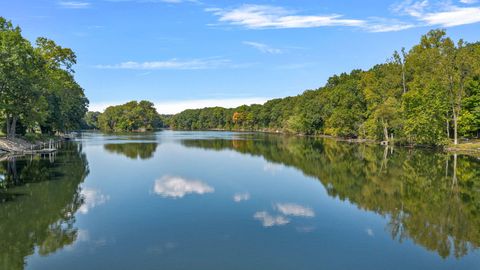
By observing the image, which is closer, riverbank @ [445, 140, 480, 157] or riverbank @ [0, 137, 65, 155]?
riverbank @ [0, 137, 65, 155]

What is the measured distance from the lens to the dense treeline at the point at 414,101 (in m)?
49.6

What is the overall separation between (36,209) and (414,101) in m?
51.0

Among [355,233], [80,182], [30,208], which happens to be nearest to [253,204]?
[355,233]

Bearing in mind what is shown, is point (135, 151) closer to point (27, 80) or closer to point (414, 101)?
Result: point (27, 80)

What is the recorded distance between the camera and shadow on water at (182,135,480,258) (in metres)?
14.0

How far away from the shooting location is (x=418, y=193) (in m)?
21.6

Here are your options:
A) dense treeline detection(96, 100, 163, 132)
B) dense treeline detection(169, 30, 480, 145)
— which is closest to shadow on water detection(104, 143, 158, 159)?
dense treeline detection(169, 30, 480, 145)

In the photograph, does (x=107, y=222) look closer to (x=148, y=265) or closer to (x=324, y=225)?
(x=148, y=265)

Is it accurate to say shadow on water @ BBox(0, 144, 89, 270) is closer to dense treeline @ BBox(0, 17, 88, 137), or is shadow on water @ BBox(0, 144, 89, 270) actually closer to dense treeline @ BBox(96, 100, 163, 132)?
dense treeline @ BBox(0, 17, 88, 137)

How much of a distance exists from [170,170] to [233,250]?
Result: 19268mm

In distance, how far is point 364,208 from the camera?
1817 cm

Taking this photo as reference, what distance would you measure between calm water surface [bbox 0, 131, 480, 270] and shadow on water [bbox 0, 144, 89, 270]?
0.06 meters

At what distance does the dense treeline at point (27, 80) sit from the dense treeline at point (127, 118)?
96.5m

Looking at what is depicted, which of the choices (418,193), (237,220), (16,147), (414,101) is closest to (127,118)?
(16,147)
